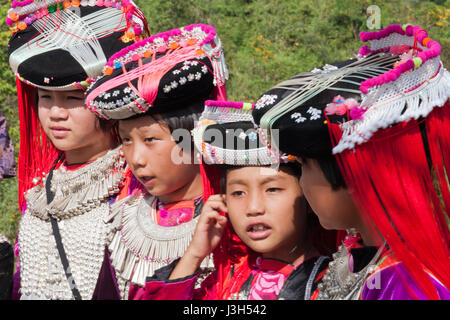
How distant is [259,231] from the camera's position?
2.45 metres

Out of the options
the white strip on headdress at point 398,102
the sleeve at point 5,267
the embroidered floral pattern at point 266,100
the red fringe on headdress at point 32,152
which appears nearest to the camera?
the white strip on headdress at point 398,102

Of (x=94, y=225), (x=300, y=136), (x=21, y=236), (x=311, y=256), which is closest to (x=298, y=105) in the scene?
(x=300, y=136)

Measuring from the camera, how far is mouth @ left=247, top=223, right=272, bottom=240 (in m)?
2.44

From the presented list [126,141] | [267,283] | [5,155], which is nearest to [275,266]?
[267,283]

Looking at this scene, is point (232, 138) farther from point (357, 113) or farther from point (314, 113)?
point (357, 113)

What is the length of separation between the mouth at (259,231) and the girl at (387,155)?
42cm

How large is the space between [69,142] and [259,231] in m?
1.47

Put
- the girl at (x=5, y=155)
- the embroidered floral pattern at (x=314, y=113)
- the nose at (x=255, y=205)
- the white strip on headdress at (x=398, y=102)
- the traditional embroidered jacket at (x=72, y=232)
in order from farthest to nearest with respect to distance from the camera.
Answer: the girl at (x=5, y=155)
the traditional embroidered jacket at (x=72, y=232)
the nose at (x=255, y=205)
the embroidered floral pattern at (x=314, y=113)
the white strip on headdress at (x=398, y=102)

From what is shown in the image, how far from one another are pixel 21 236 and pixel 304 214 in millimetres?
1886

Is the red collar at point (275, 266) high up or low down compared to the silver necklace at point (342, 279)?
down

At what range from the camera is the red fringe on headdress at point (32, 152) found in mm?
3836

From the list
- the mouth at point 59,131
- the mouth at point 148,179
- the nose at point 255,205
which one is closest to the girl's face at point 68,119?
the mouth at point 59,131

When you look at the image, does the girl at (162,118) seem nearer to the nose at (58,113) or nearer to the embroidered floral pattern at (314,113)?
the nose at (58,113)

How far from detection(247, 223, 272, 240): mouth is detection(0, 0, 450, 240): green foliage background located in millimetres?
4477
